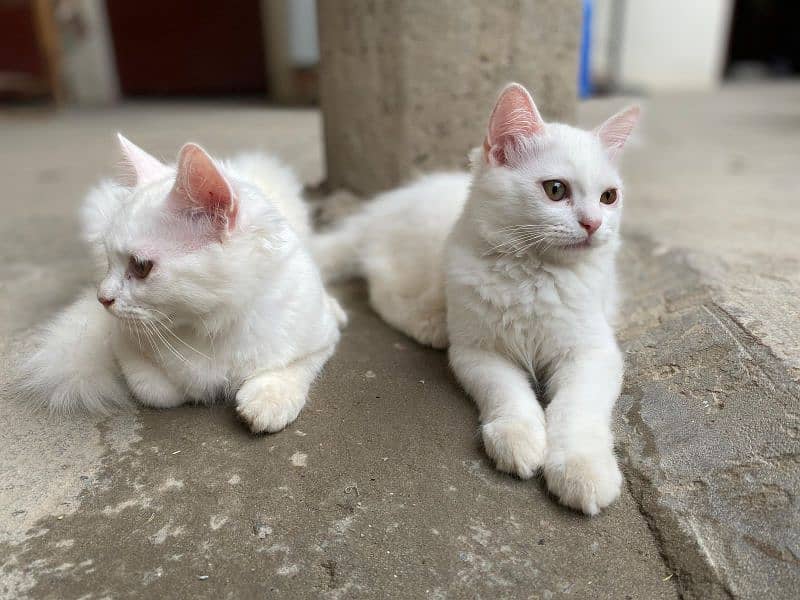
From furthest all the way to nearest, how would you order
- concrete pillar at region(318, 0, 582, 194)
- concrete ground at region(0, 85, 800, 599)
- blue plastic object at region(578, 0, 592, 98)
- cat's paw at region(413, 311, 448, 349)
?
blue plastic object at region(578, 0, 592, 98) → concrete pillar at region(318, 0, 582, 194) → cat's paw at region(413, 311, 448, 349) → concrete ground at region(0, 85, 800, 599)

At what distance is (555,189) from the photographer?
1.93 m

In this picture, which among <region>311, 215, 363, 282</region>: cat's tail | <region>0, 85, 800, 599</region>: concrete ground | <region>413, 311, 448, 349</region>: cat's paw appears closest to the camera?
<region>0, 85, 800, 599</region>: concrete ground

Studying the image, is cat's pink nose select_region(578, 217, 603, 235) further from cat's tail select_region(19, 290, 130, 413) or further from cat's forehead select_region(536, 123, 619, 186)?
cat's tail select_region(19, 290, 130, 413)

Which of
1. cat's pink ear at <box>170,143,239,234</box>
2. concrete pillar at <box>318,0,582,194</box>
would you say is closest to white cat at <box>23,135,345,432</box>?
cat's pink ear at <box>170,143,239,234</box>

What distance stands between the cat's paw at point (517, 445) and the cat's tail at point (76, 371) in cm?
125

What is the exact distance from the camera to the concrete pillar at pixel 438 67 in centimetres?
333

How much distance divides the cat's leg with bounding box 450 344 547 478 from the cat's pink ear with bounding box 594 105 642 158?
822 millimetres

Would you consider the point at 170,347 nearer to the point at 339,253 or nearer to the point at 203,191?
the point at 203,191

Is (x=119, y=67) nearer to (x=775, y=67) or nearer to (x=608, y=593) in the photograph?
(x=608, y=593)

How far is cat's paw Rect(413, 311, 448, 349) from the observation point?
252cm

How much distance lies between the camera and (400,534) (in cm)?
160

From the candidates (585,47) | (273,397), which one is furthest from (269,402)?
(585,47)

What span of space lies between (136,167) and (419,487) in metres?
1.36

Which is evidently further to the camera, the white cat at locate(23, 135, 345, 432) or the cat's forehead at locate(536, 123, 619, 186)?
the cat's forehead at locate(536, 123, 619, 186)
